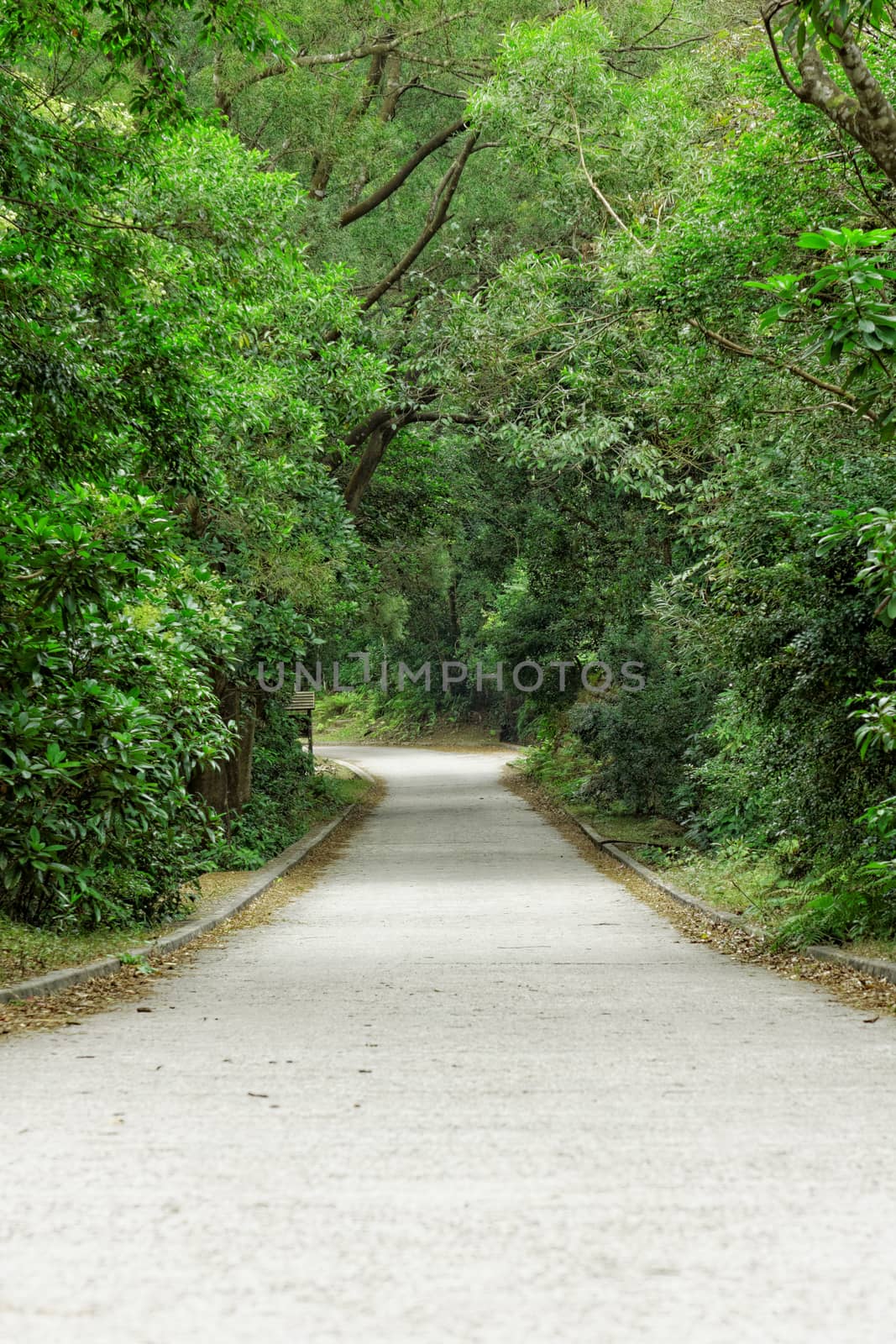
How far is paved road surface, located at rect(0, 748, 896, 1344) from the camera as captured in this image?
3.28 meters

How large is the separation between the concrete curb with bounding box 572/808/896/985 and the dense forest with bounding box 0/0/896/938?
439 mm

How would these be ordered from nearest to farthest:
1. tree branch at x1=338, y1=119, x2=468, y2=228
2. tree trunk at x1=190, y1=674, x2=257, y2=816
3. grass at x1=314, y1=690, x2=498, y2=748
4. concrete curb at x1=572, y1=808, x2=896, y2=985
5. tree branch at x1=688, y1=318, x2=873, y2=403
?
concrete curb at x1=572, y1=808, x2=896, y2=985 → tree branch at x1=688, y1=318, x2=873, y2=403 → tree trunk at x1=190, y1=674, x2=257, y2=816 → tree branch at x1=338, y1=119, x2=468, y2=228 → grass at x1=314, y1=690, x2=498, y2=748

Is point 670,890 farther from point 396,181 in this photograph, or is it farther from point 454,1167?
point 396,181

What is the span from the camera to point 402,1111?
5418mm

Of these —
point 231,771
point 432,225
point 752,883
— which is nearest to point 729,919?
point 752,883

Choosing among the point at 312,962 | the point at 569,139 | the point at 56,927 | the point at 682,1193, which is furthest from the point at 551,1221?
the point at 569,139

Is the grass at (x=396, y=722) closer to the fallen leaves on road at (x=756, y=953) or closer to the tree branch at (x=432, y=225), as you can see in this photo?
the tree branch at (x=432, y=225)

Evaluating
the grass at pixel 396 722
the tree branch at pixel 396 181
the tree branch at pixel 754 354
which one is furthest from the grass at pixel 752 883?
the grass at pixel 396 722

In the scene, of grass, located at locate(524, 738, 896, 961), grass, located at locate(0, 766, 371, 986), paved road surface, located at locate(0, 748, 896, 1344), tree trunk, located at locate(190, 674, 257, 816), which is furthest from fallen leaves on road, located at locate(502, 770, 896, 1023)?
tree trunk, located at locate(190, 674, 257, 816)

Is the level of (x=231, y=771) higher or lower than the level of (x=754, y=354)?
lower

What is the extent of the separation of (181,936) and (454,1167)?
7.97 meters

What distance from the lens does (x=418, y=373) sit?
2348 centimetres

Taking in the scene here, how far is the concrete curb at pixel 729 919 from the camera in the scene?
9391 mm

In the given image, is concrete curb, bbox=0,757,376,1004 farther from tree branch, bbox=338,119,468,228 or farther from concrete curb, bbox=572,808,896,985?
tree branch, bbox=338,119,468,228
